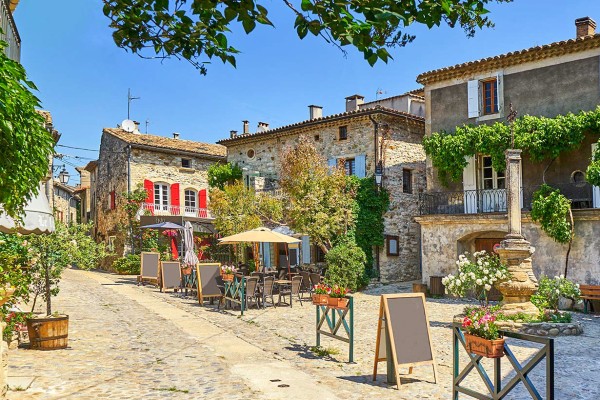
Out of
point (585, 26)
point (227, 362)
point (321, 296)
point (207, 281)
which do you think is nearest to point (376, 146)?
point (585, 26)

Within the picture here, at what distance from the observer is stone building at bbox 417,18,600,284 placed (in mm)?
16516

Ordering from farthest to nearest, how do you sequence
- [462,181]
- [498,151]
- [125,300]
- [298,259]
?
[298,259]
[462,181]
[498,151]
[125,300]

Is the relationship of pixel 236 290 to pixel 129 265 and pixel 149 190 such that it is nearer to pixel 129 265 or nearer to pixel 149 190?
pixel 129 265

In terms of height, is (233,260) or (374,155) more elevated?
(374,155)

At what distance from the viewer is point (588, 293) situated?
49.2 feet

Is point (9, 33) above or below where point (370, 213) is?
above

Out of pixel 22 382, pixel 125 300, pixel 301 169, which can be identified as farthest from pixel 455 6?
pixel 301 169

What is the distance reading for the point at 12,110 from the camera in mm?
3428

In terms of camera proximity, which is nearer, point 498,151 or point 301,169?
point 498,151

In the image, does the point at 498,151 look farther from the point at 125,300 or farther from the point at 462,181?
the point at 125,300

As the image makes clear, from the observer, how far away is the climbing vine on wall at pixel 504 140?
54.3 feet

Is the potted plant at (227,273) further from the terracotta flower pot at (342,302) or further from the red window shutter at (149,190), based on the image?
the red window shutter at (149,190)

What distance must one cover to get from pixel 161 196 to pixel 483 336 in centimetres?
2704

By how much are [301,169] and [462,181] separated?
18.5 feet
